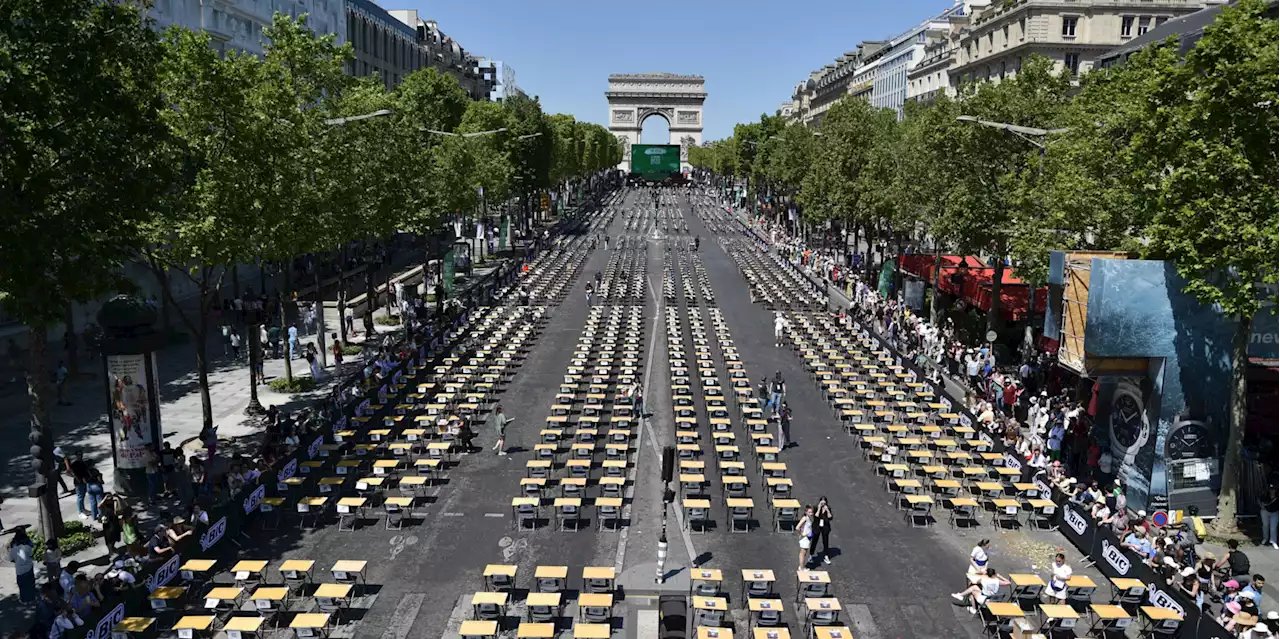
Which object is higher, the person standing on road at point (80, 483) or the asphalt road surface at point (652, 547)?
the person standing on road at point (80, 483)

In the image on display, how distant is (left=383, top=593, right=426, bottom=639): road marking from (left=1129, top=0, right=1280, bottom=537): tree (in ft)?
66.0

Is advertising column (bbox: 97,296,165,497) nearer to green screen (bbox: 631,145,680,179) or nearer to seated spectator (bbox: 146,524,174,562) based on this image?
seated spectator (bbox: 146,524,174,562)

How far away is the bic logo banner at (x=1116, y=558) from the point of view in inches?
754

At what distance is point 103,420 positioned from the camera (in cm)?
3011

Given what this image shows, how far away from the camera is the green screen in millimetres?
171000

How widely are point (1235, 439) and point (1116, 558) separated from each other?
6011 mm

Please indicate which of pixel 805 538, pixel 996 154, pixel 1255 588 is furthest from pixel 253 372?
pixel 996 154

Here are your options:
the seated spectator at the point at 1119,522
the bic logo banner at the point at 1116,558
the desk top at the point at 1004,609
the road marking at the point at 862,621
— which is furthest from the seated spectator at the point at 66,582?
the seated spectator at the point at 1119,522

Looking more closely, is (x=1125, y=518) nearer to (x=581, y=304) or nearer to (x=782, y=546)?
(x=782, y=546)

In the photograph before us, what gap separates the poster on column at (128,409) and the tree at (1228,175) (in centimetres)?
2772

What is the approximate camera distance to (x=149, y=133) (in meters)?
20.2

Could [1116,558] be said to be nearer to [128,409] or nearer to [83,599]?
[83,599]

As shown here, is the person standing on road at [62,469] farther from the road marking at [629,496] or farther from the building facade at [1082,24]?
the building facade at [1082,24]

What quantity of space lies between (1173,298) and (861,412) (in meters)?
11.0
